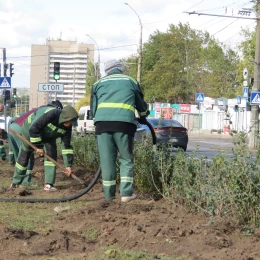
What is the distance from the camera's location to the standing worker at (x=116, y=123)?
8445 millimetres

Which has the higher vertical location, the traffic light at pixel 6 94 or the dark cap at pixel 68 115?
the traffic light at pixel 6 94

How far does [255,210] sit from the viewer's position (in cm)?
643

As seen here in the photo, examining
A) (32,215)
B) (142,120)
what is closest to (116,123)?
(142,120)

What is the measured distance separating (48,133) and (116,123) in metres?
2.30

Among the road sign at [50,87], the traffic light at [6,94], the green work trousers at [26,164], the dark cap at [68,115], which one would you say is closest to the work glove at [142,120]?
the dark cap at [68,115]

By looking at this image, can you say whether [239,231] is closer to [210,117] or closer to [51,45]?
[210,117]

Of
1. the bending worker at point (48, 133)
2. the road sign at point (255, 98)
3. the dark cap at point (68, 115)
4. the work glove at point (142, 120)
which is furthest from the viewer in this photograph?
the road sign at point (255, 98)

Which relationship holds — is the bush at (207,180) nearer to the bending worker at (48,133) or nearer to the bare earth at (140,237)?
the bare earth at (140,237)

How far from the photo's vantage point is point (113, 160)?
863 cm

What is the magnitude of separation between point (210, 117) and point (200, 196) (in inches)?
2424

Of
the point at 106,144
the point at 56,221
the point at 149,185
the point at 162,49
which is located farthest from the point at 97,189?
the point at 162,49

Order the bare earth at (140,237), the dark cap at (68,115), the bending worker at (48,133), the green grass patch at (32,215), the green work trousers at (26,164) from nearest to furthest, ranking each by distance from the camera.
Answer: the bare earth at (140,237) → the green grass patch at (32,215) → the dark cap at (68,115) → the bending worker at (48,133) → the green work trousers at (26,164)

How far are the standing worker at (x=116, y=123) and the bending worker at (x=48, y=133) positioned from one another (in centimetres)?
146

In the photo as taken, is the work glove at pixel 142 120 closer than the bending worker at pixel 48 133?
Yes
